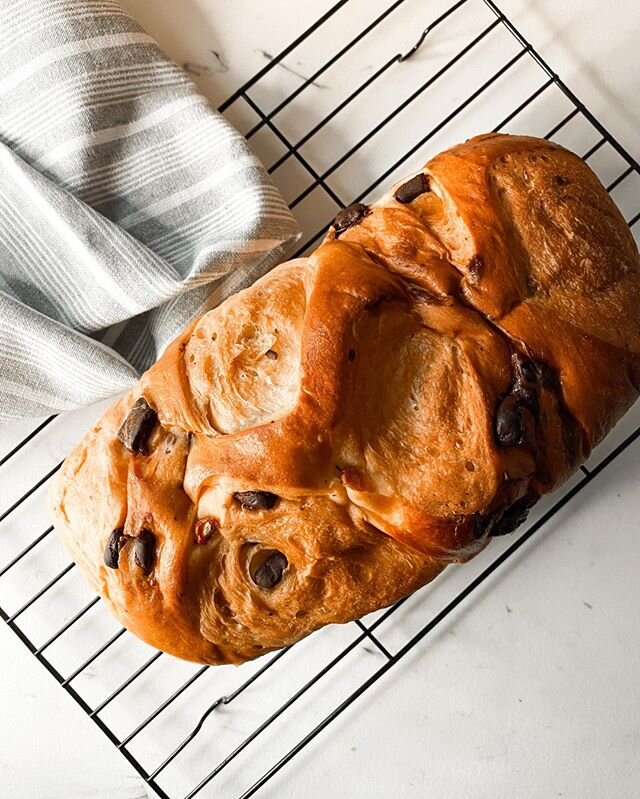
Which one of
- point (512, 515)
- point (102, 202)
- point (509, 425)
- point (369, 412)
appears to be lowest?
point (512, 515)

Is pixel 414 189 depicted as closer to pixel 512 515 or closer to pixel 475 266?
pixel 475 266

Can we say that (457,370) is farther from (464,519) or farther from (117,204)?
(117,204)

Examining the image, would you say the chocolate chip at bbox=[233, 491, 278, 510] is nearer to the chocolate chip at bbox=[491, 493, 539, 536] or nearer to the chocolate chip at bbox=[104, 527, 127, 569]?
the chocolate chip at bbox=[104, 527, 127, 569]

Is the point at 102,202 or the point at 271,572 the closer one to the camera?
the point at 271,572

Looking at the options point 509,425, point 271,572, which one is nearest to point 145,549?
point 271,572

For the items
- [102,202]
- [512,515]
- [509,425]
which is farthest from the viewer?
[102,202]

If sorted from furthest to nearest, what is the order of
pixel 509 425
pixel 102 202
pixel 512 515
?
pixel 102 202
pixel 512 515
pixel 509 425

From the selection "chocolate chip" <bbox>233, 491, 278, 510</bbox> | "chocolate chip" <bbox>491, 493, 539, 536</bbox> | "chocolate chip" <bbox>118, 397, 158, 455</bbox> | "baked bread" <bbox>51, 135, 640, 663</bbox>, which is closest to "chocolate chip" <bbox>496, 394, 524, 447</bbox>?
"baked bread" <bbox>51, 135, 640, 663</bbox>
